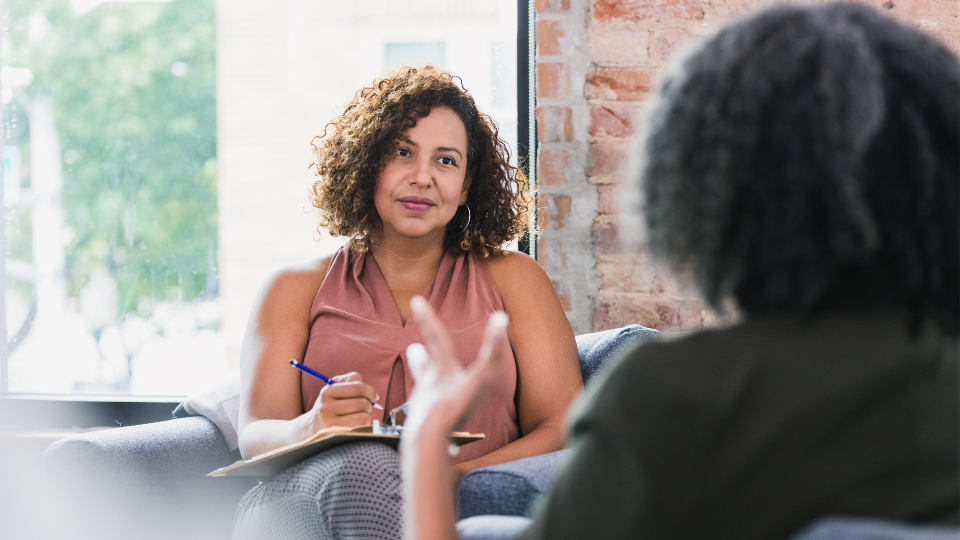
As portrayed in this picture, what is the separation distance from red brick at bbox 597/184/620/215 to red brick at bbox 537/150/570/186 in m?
0.09

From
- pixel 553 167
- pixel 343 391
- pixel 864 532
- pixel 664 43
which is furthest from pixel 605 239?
pixel 864 532

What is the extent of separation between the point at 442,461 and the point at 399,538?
51 cm

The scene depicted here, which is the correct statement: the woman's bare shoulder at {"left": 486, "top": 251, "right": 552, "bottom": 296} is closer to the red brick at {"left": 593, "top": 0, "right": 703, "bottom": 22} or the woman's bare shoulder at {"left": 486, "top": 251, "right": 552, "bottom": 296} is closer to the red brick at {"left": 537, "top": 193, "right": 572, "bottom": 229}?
the red brick at {"left": 537, "top": 193, "right": 572, "bottom": 229}

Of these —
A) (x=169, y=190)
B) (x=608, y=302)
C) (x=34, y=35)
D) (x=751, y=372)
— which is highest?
(x=34, y=35)

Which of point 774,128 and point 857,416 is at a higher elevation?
point 774,128

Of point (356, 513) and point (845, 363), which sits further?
point (356, 513)

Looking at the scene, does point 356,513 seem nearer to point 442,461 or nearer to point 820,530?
point 442,461

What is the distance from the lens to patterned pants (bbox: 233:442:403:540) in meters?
1.11

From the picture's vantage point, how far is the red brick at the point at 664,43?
192 centimetres

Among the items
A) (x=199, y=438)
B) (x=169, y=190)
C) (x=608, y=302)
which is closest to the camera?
(x=199, y=438)

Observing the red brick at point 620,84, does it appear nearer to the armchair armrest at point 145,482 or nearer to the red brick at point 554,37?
the red brick at point 554,37

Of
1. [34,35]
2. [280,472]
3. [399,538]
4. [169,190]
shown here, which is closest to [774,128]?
[399,538]

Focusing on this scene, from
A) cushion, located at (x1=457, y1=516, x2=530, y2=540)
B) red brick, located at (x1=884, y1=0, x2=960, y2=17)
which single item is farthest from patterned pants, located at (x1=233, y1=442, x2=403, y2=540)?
red brick, located at (x1=884, y1=0, x2=960, y2=17)

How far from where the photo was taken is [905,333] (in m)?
0.53
